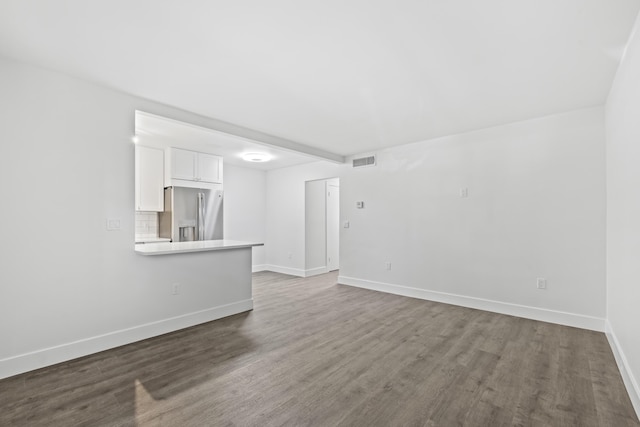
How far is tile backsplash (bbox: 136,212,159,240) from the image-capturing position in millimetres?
5387

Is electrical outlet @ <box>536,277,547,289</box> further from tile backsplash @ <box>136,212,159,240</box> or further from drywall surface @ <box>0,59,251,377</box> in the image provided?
tile backsplash @ <box>136,212,159,240</box>

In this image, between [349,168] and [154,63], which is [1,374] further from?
[349,168]

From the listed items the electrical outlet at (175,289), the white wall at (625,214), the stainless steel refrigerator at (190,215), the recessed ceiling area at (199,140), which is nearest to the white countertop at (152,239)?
the stainless steel refrigerator at (190,215)

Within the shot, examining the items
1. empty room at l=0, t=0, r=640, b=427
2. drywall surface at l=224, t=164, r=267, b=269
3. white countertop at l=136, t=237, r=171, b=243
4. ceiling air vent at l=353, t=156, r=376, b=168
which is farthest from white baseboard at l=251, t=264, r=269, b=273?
ceiling air vent at l=353, t=156, r=376, b=168

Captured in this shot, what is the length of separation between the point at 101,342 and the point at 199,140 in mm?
3009

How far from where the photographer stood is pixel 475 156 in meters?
4.14

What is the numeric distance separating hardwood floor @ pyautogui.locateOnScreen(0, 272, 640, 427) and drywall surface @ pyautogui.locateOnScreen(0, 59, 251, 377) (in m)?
0.24

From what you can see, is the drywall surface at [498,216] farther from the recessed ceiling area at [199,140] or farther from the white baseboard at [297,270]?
the recessed ceiling area at [199,140]

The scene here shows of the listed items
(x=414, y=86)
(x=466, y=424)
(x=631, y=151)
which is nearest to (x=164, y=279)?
(x=466, y=424)

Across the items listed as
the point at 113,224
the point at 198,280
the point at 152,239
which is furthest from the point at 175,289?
the point at 152,239

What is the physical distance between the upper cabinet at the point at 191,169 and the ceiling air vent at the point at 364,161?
8.60 ft

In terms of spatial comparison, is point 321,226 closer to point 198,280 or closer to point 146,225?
point 146,225

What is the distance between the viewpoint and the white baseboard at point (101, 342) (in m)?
2.37

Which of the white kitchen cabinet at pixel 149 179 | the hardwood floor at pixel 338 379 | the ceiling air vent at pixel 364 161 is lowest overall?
the hardwood floor at pixel 338 379
